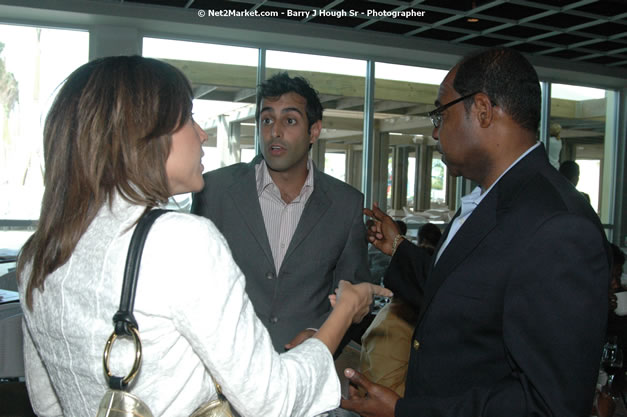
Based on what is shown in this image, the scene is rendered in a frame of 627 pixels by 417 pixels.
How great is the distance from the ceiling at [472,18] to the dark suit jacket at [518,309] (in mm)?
5318

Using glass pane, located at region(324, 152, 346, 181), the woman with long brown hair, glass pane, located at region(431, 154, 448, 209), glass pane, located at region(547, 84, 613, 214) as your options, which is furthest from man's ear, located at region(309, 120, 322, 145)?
glass pane, located at region(547, 84, 613, 214)

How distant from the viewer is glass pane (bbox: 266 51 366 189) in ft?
25.3

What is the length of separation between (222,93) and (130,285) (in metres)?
6.76

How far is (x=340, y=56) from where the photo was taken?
7.86 m

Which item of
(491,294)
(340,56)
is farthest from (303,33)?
(491,294)

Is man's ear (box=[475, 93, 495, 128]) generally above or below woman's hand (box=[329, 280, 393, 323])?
above

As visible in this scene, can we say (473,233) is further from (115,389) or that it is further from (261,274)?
(261,274)

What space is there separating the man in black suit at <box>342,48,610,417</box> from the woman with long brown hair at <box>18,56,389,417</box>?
44 cm

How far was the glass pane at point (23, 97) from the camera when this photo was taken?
6.41 meters

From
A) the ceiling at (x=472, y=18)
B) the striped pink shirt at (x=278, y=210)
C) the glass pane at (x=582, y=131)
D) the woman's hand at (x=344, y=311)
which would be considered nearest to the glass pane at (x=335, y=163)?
the ceiling at (x=472, y=18)

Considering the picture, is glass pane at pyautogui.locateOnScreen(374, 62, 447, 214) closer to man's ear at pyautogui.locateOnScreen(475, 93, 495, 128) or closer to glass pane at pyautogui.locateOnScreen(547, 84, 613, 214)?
glass pane at pyautogui.locateOnScreen(547, 84, 613, 214)

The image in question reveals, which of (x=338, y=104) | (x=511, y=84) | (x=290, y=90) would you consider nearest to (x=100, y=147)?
(x=511, y=84)

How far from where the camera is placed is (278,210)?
251cm

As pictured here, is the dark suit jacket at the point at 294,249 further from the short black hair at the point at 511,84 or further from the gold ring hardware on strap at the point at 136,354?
the gold ring hardware on strap at the point at 136,354
